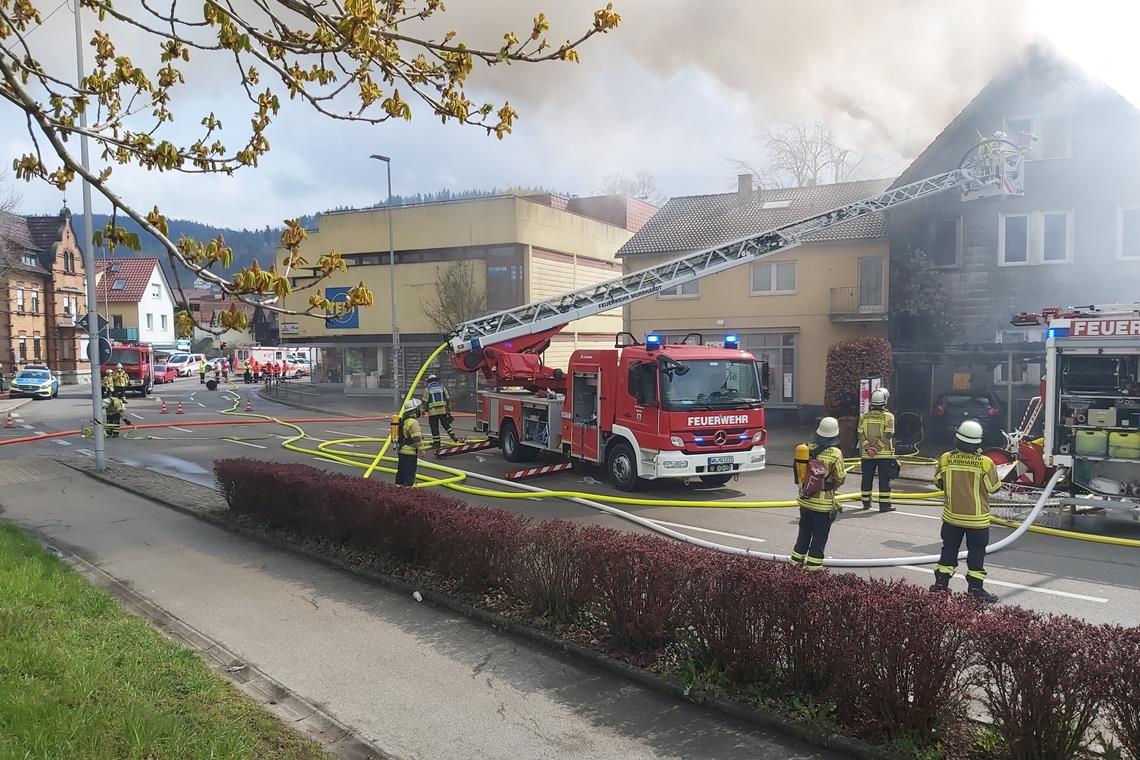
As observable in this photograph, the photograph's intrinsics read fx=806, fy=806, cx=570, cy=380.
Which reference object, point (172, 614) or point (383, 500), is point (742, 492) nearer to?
point (383, 500)

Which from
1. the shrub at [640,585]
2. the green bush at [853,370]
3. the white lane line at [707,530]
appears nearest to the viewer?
the shrub at [640,585]

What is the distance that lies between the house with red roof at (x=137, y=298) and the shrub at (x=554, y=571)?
63.9 m

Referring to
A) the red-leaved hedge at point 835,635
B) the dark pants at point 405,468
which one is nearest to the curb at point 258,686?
the red-leaved hedge at point 835,635

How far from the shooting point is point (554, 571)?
631 centimetres

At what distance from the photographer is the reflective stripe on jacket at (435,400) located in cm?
1761

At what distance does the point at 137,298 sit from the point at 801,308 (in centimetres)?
5853

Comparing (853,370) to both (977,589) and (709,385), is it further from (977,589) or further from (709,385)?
(977,589)

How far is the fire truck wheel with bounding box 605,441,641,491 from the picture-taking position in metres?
12.9

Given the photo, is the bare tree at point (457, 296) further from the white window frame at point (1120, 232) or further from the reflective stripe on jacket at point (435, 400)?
the white window frame at point (1120, 232)

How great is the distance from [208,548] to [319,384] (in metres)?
36.9

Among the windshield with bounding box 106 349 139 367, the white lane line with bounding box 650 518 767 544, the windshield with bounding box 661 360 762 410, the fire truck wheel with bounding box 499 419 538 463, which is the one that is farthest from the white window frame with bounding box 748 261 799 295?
the windshield with bounding box 106 349 139 367

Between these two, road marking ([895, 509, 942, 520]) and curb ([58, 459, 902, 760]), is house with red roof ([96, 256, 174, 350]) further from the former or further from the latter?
road marking ([895, 509, 942, 520])

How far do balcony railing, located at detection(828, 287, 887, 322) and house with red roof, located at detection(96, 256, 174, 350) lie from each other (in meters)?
55.2

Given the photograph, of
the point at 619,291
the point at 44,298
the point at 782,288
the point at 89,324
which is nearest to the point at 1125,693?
the point at 619,291
